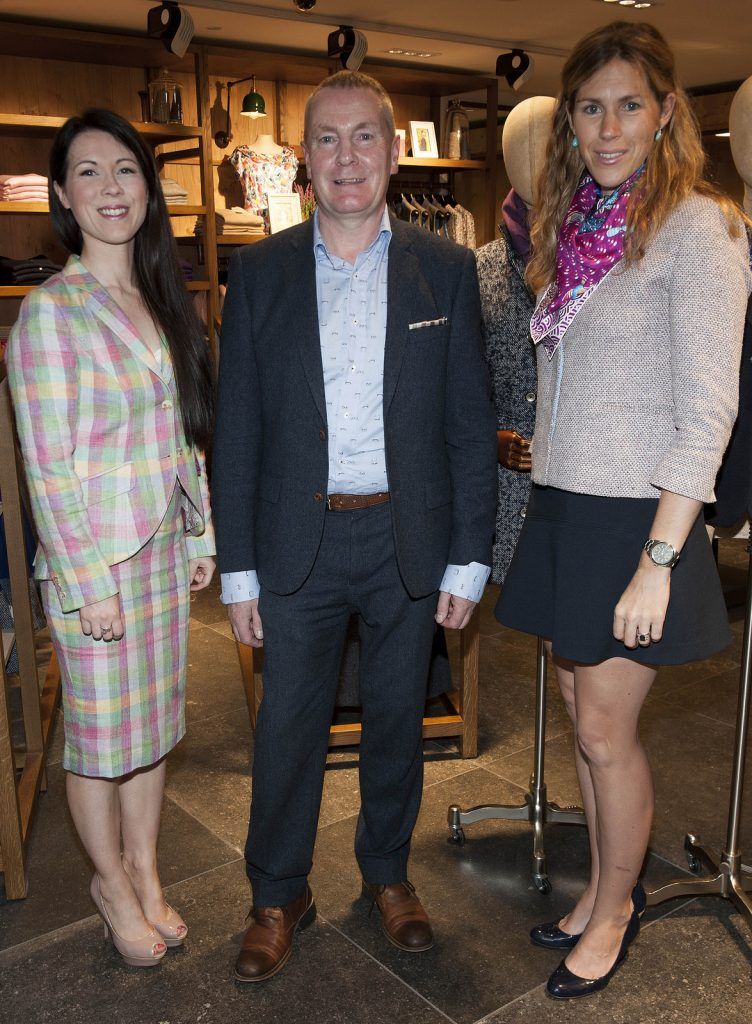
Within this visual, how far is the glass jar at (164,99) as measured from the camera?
5578 mm

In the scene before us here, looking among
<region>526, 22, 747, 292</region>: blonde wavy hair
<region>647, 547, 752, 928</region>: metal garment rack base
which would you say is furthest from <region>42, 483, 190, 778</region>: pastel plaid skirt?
<region>647, 547, 752, 928</region>: metal garment rack base

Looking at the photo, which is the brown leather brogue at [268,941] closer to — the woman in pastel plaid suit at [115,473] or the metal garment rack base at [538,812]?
the woman in pastel plaid suit at [115,473]

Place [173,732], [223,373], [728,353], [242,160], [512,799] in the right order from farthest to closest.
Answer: [242,160]
[512,799]
[173,732]
[223,373]
[728,353]

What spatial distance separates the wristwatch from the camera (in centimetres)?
163

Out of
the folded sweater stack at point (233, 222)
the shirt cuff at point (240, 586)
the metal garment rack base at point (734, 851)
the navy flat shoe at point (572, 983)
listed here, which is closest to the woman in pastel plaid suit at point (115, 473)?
the shirt cuff at point (240, 586)

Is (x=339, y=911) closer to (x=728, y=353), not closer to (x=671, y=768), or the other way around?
(x=671, y=768)

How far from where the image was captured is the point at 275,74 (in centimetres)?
676

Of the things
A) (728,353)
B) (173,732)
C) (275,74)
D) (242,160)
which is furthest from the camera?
(275,74)

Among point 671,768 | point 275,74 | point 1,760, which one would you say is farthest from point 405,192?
point 1,760

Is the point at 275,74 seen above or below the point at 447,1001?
above

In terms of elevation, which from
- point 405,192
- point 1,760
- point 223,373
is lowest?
point 1,760

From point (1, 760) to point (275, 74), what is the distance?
572 centimetres

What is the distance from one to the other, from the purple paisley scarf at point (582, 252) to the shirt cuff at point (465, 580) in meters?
0.46

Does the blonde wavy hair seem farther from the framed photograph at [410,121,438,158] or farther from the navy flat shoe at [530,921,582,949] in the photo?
the framed photograph at [410,121,438,158]
